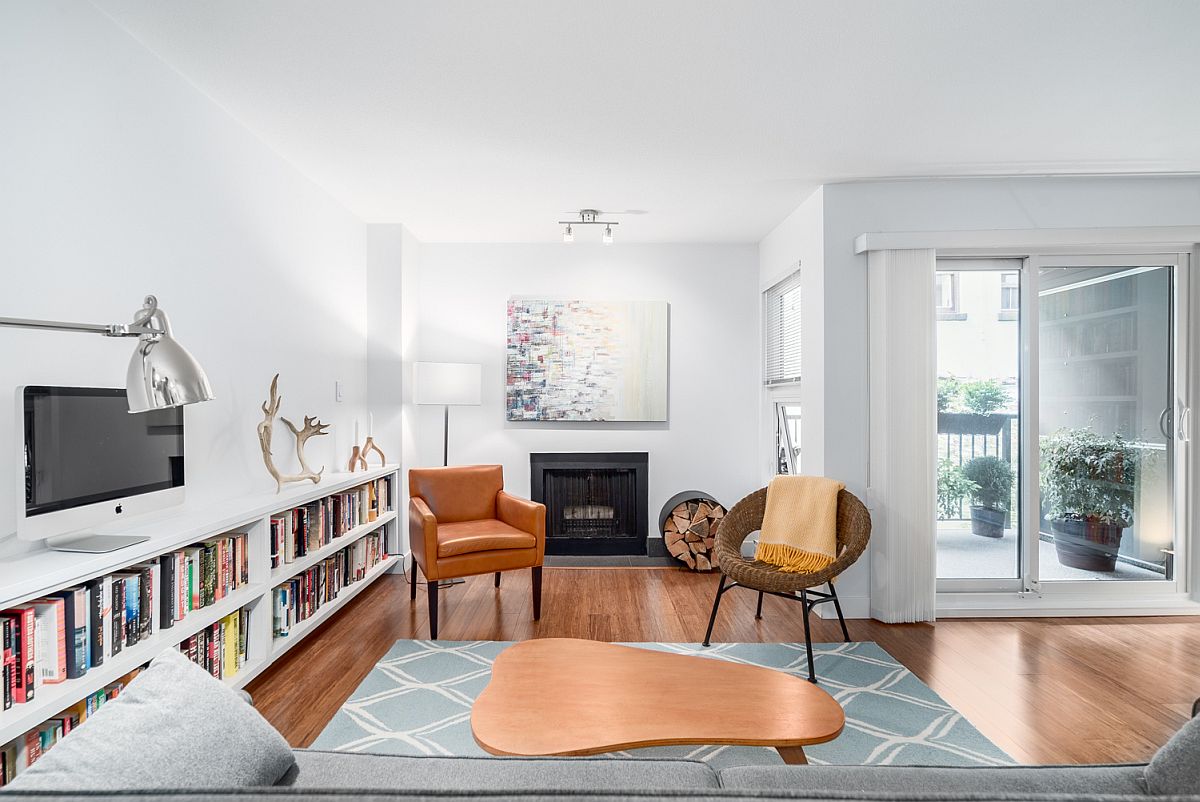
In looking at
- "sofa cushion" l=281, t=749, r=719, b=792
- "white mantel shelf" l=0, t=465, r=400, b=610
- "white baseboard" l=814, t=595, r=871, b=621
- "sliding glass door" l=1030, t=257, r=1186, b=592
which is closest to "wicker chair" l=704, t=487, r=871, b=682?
"white baseboard" l=814, t=595, r=871, b=621

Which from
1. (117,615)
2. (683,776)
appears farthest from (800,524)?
(117,615)

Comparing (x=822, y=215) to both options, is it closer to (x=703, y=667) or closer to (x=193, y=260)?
(x=703, y=667)

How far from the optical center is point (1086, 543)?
3.96 meters

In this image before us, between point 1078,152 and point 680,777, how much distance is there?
3745mm

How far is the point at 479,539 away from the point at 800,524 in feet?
5.77

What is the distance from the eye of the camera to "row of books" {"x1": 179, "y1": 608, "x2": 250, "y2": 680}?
246cm

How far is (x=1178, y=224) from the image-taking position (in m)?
3.80

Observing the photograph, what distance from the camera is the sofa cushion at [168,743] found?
3.03ft

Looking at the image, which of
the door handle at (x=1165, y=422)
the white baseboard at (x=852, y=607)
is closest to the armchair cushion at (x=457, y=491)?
the white baseboard at (x=852, y=607)

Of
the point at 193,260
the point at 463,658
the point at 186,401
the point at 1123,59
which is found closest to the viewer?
the point at 186,401

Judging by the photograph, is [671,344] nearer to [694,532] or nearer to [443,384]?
[694,532]

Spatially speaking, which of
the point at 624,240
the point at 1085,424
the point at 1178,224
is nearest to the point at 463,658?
the point at 624,240

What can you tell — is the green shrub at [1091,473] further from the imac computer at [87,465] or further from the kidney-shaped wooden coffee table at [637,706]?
the imac computer at [87,465]

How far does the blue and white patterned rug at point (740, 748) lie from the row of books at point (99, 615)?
71cm
